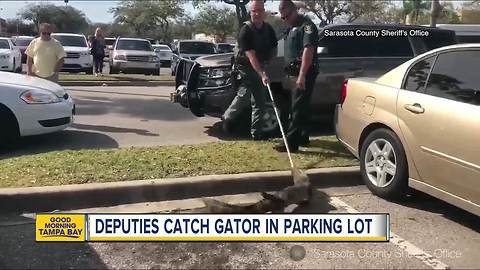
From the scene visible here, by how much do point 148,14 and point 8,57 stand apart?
50941mm

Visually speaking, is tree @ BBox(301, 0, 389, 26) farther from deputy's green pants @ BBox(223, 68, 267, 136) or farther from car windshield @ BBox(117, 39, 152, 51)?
deputy's green pants @ BBox(223, 68, 267, 136)

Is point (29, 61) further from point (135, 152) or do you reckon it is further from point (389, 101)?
point (389, 101)

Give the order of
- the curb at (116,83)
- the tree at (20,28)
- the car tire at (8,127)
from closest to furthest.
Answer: the car tire at (8,127)
the curb at (116,83)
the tree at (20,28)

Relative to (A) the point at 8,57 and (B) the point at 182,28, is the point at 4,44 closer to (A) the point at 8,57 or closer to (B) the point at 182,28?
(A) the point at 8,57

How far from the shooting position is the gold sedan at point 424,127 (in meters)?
4.06

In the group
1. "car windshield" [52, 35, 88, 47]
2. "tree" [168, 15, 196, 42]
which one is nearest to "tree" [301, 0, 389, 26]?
"tree" [168, 15, 196, 42]

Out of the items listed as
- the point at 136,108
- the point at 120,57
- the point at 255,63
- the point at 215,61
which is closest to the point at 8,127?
the point at 215,61

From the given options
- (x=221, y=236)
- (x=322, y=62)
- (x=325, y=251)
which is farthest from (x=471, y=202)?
(x=322, y=62)

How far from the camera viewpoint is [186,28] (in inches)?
2899

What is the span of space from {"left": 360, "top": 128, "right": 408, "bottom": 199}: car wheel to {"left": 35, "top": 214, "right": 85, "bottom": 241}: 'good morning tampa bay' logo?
273 cm

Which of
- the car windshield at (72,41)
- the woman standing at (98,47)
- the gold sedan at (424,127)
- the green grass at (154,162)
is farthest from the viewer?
the car windshield at (72,41)

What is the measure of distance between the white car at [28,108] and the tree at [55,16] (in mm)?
74369

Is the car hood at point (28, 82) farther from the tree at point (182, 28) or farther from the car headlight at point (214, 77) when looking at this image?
the tree at point (182, 28)

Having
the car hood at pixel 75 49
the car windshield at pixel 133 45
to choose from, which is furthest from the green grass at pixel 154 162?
the car windshield at pixel 133 45
